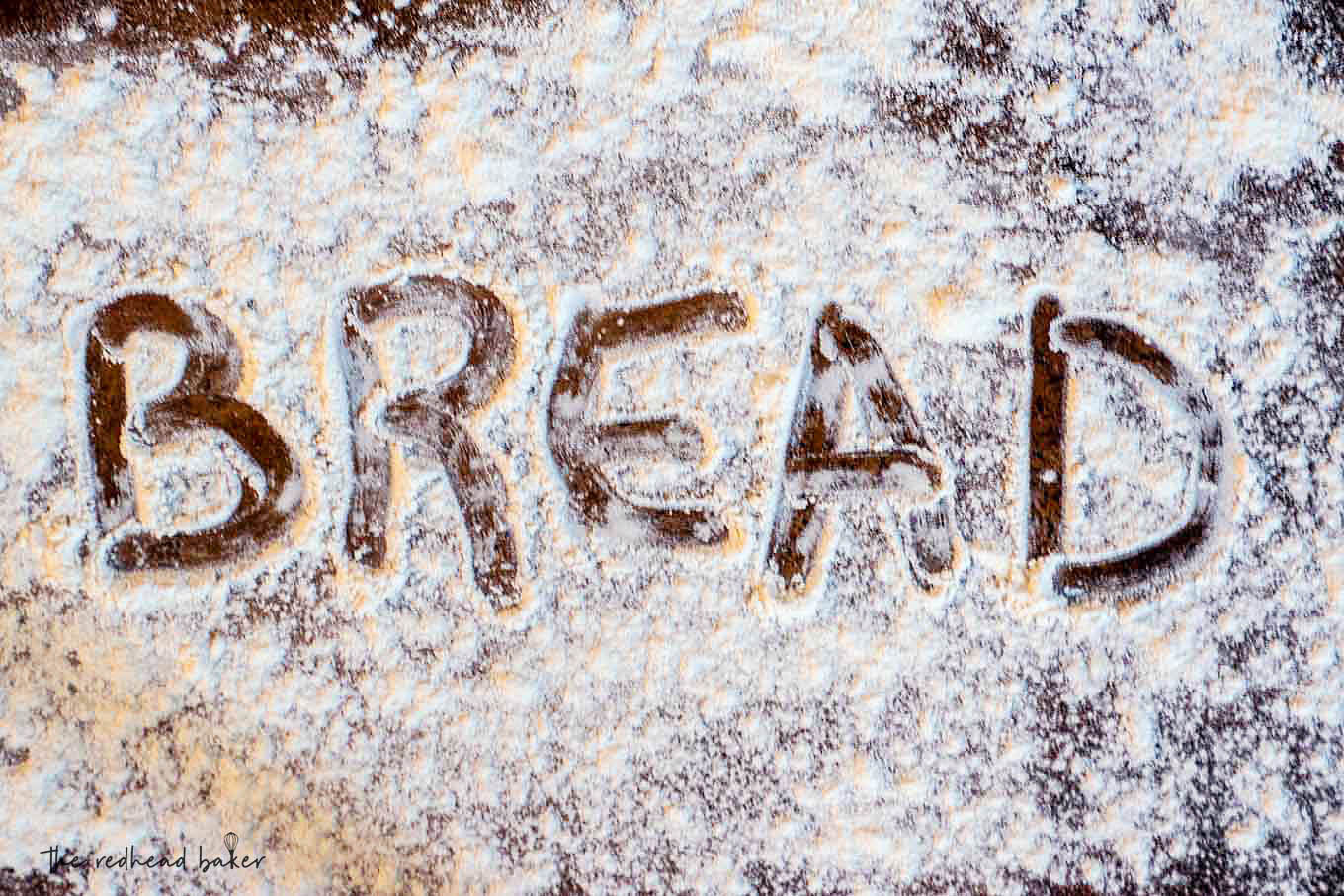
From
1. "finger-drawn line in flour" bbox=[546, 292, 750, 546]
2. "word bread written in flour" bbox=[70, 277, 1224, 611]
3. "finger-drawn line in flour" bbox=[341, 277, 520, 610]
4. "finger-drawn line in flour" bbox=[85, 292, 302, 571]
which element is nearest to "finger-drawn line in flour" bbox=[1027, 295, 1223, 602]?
"word bread written in flour" bbox=[70, 277, 1224, 611]

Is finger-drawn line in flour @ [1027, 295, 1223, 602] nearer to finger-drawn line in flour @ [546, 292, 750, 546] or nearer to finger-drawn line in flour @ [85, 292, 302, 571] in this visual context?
finger-drawn line in flour @ [546, 292, 750, 546]

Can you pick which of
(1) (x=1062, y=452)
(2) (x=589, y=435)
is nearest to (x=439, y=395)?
(2) (x=589, y=435)

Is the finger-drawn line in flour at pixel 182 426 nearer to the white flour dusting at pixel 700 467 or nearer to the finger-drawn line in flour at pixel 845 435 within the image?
the white flour dusting at pixel 700 467

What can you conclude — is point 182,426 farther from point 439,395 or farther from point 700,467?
point 700,467

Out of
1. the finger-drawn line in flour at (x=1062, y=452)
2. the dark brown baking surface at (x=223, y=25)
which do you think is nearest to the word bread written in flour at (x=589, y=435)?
the finger-drawn line in flour at (x=1062, y=452)

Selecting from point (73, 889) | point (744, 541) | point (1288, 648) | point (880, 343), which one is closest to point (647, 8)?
point (880, 343)
